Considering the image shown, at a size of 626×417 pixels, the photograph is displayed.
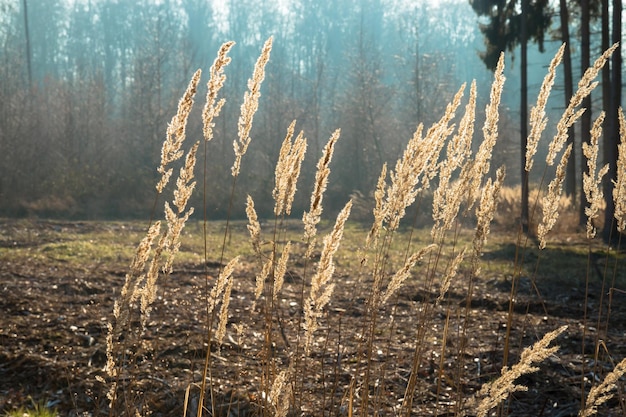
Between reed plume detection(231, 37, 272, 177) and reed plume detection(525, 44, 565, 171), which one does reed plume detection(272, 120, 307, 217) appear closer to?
reed plume detection(231, 37, 272, 177)

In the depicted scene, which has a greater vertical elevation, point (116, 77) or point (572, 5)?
point (116, 77)

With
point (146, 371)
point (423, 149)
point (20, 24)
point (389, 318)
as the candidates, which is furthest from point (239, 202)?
point (20, 24)

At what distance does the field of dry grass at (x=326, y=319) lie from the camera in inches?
85.7

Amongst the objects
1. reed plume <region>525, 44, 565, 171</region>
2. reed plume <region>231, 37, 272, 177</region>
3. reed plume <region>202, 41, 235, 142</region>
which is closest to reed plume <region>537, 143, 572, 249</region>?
reed plume <region>525, 44, 565, 171</region>

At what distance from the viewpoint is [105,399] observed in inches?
134

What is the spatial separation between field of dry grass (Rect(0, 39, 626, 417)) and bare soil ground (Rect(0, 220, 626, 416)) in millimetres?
17

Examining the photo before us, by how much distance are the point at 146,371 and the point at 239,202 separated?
747 inches

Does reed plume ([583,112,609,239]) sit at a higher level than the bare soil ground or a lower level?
higher

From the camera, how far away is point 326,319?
4.88 m

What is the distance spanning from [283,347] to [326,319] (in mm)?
608

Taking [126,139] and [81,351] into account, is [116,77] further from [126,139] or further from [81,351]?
[81,351]

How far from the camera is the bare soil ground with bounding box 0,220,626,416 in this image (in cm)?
321

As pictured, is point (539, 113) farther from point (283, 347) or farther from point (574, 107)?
point (283, 347)

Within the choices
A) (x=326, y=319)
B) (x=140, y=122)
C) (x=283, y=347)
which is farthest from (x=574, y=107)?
(x=140, y=122)
